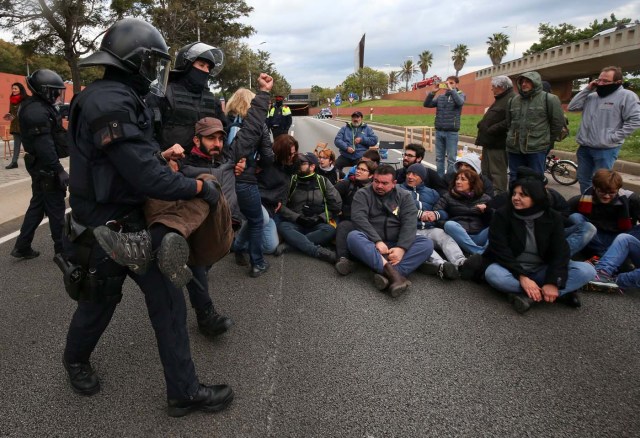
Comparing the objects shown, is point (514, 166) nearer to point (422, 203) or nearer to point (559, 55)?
point (422, 203)

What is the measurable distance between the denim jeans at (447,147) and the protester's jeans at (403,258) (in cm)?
423

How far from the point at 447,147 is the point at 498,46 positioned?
7239 centimetres

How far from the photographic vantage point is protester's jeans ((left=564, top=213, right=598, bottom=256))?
4.13 m

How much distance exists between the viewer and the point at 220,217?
7.65ft

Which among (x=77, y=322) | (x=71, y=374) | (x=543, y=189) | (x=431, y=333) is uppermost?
(x=543, y=189)

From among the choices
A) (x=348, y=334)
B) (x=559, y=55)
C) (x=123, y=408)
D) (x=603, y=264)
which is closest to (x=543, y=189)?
(x=603, y=264)

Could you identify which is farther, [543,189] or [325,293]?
[325,293]

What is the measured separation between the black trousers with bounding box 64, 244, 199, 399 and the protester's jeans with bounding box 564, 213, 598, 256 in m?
3.70

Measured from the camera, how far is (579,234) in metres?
4.19

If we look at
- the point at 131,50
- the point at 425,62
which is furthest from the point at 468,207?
the point at 425,62

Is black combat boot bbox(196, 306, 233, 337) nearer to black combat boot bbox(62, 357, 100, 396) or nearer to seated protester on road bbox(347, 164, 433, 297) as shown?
black combat boot bbox(62, 357, 100, 396)

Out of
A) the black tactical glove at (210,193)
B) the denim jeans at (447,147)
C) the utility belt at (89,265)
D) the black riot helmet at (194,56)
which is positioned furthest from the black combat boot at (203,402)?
the denim jeans at (447,147)

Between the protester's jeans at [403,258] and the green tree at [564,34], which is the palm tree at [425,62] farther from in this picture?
the protester's jeans at [403,258]

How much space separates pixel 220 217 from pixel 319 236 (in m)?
2.68
